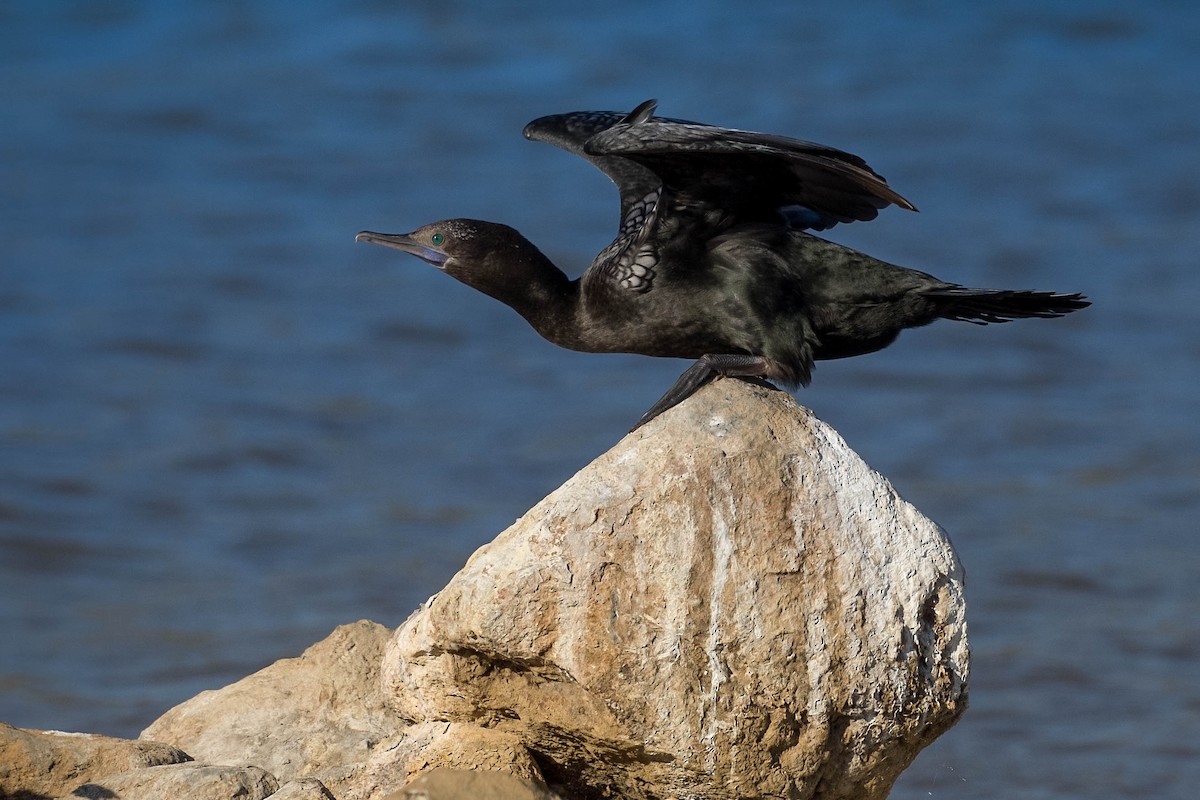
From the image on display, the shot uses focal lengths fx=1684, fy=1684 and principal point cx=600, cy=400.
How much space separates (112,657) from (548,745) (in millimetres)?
4299

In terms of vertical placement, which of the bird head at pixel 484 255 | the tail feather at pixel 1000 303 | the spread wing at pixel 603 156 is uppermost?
the spread wing at pixel 603 156

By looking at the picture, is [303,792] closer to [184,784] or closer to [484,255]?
[184,784]

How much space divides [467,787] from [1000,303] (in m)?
2.56

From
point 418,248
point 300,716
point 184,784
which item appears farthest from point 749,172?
point 184,784

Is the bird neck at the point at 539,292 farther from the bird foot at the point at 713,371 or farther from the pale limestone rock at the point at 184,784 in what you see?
the pale limestone rock at the point at 184,784

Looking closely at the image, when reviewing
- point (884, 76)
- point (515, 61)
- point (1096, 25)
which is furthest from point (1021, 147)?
point (515, 61)

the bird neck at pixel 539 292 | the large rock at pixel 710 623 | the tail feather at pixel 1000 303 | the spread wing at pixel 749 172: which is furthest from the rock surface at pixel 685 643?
the bird neck at pixel 539 292

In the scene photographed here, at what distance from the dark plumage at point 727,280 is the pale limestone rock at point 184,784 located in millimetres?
1680

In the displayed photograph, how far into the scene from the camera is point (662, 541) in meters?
4.38

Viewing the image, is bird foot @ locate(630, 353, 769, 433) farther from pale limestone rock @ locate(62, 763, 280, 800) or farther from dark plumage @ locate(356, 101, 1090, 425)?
pale limestone rock @ locate(62, 763, 280, 800)

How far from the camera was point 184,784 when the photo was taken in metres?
4.62

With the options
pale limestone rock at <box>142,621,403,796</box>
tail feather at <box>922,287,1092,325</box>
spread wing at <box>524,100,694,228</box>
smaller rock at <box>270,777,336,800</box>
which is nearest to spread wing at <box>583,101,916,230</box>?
spread wing at <box>524,100,694,228</box>

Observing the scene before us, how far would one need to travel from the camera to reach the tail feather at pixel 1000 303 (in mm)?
5508

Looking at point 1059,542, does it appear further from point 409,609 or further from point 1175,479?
point 409,609
